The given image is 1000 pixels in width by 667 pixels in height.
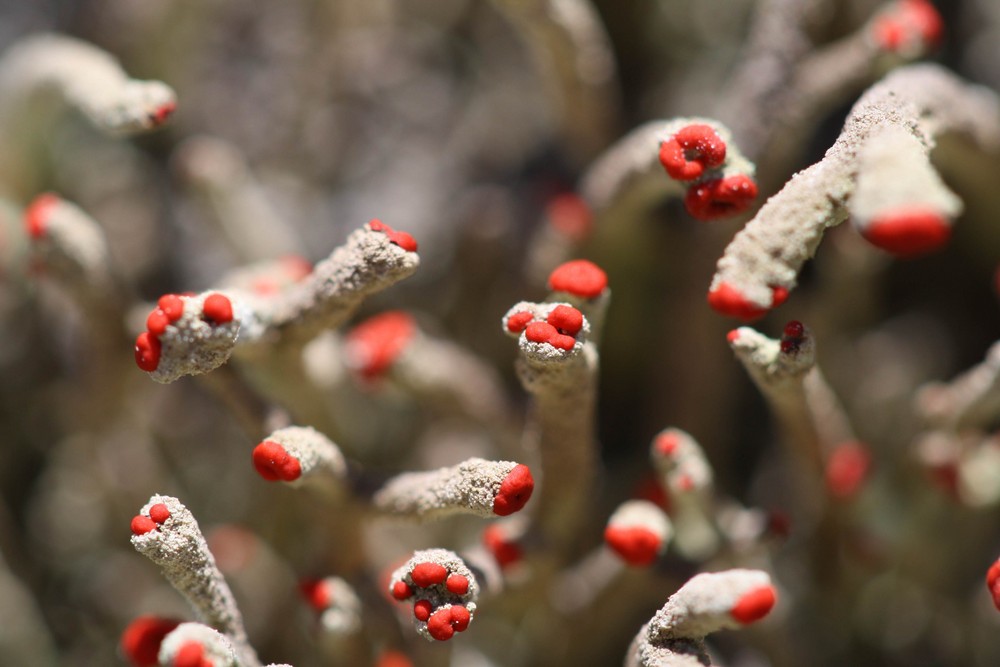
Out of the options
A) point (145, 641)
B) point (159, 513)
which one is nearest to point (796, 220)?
point (159, 513)

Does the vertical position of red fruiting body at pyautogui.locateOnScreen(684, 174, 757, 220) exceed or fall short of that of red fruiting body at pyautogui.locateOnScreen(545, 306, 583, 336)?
it exceeds it

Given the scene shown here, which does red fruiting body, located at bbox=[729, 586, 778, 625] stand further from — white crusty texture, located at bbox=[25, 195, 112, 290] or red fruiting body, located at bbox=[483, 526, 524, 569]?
white crusty texture, located at bbox=[25, 195, 112, 290]

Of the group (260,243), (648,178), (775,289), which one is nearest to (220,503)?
(260,243)

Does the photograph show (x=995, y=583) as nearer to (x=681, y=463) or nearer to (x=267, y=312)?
(x=681, y=463)

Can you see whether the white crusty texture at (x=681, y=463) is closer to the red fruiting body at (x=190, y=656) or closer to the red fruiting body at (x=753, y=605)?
the red fruiting body at (x=753, y=605)

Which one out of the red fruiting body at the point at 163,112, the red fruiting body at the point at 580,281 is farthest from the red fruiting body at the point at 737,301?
the red fruiting body at the point at 163,112

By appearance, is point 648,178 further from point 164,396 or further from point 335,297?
point 164,396

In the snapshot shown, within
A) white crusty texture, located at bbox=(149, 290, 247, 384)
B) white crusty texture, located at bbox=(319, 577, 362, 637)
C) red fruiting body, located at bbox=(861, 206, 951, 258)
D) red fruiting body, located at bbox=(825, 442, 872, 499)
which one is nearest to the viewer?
red fruiting body, located at bbox=(861, 206, 951, 258)

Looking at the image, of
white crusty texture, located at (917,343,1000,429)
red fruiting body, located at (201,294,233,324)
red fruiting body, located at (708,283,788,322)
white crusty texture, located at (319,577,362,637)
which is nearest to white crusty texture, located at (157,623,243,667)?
white crusty texture, located at (319,577,362,637)
